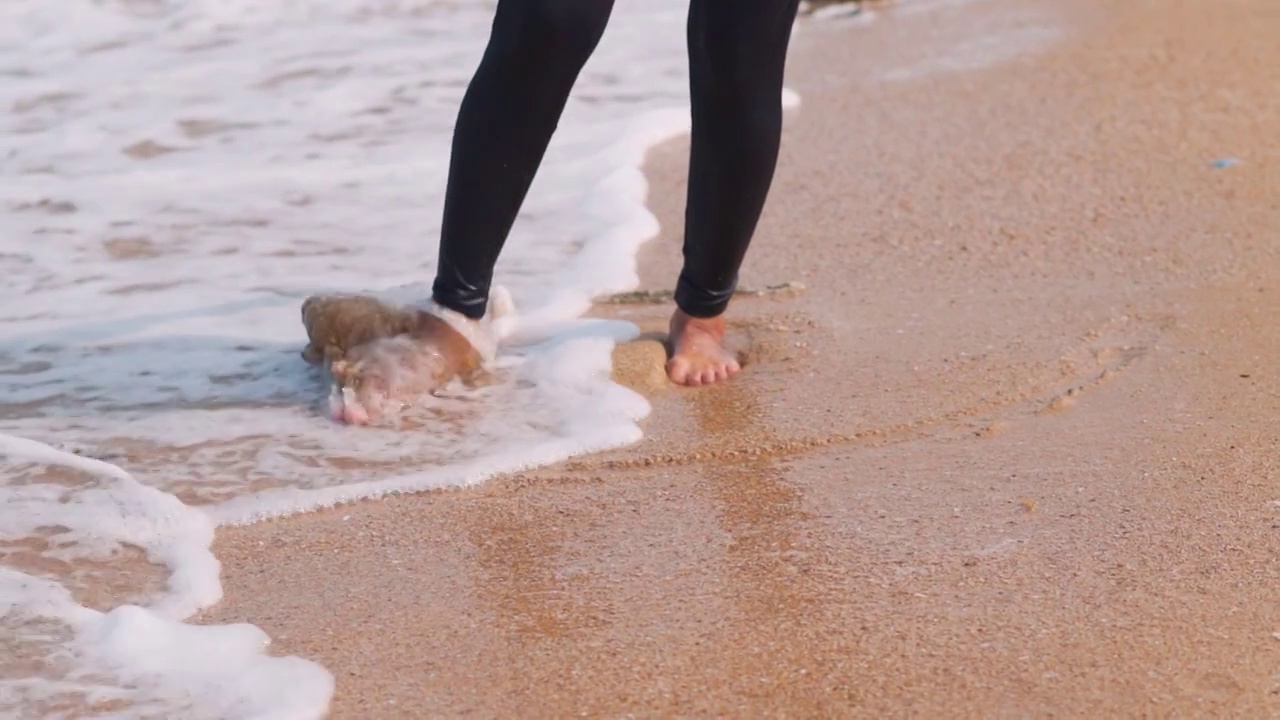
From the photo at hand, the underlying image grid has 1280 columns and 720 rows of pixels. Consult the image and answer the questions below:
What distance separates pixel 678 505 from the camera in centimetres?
223

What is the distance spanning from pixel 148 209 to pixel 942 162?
197 centimetres

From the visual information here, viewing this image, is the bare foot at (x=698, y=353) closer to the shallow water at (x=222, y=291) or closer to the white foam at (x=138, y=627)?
the shallow water at (x=222, y=291)

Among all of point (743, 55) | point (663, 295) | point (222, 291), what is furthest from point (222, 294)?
point (743, 55)

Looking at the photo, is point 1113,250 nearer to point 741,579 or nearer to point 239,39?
point 741,579

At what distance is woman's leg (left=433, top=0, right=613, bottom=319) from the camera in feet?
7.76

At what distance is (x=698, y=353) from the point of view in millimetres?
2777

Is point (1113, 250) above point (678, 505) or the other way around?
the other way around

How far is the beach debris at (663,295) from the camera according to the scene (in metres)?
3.18

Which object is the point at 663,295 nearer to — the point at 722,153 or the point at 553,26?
the point at 722,153

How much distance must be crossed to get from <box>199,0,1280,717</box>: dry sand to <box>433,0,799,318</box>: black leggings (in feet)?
1.15

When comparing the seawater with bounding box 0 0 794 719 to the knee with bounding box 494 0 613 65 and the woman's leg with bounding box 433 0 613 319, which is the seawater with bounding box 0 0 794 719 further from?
the knee with bounding box 494 0 613 65

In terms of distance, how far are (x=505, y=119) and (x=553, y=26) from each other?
7.0 inches

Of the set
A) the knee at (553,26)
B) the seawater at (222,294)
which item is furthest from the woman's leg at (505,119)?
the seawater at (222,294)

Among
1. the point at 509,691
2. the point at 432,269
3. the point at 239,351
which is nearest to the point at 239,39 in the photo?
the point at 432,269
